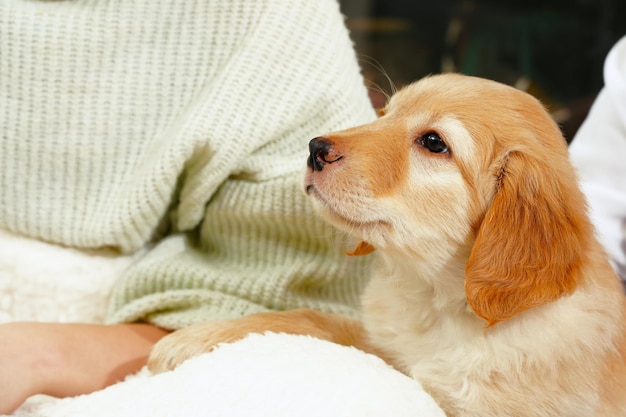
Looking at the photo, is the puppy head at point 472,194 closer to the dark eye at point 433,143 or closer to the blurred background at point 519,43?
the dark eye at point 433,143

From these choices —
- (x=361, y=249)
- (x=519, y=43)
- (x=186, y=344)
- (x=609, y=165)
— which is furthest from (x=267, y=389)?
(x=519, y=43)

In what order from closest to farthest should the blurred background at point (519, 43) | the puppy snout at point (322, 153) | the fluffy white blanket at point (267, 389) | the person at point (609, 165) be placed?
1. the fluffy white blanket at point (267, 389)
2. the puppy snout at point (322, 153)
3. the person at point (609, 165)
4. the blurred background at point (519, 43)

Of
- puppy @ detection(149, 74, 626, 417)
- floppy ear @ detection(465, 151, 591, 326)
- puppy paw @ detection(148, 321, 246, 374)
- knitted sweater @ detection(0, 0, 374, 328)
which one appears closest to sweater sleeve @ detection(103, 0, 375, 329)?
knitted sweater @ detection(0, 0, 374, 328)

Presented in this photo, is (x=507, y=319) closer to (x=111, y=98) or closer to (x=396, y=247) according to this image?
(x=396, y=247)

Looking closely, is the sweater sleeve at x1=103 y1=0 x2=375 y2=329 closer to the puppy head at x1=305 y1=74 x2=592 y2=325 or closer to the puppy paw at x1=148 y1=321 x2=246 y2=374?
the puppy paw at x1=148 y1=321 x2=246 y2=374

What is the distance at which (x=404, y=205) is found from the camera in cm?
97

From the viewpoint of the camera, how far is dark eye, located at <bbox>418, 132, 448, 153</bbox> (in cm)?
98

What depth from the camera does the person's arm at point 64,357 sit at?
3.30 feet

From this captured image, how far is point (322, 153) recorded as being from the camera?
37.7 inches

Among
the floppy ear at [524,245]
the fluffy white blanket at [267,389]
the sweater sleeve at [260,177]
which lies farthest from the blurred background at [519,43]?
the fluffy white blanket at [267,389]

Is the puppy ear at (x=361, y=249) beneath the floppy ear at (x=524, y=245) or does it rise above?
beneath

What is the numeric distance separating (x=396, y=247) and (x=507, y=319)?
0.55ft

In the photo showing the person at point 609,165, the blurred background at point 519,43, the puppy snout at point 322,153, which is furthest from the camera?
the blurred background at point 519,43

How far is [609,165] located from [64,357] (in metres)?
0.99
